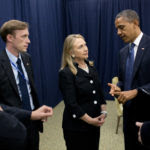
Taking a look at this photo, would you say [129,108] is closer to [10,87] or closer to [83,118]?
[83,118]

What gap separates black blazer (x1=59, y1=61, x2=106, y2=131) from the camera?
183cm

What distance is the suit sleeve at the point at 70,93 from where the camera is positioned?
1.83 meters

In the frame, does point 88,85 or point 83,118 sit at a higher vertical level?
point 88,85

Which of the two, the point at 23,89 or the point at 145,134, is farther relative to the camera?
the point at 23,89

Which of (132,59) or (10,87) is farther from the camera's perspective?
(132,59)

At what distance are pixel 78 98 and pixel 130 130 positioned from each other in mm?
712

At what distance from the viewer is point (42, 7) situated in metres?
4.44

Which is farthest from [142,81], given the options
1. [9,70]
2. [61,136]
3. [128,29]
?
[61,136]

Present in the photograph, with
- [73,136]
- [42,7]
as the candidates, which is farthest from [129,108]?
[42,7]

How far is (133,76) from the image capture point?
1932mm

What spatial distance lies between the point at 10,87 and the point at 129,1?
4249 mm

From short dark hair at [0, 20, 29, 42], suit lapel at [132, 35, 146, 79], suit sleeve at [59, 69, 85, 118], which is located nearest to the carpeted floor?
suit sleeve at [59, 69, 85, 118]

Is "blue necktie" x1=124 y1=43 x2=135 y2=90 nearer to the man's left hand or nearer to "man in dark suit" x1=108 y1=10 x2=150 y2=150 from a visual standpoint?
"man in dark suit" x1=108 y1=10 x2=150 y2=150

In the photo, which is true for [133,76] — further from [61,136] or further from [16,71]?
[61,136]
